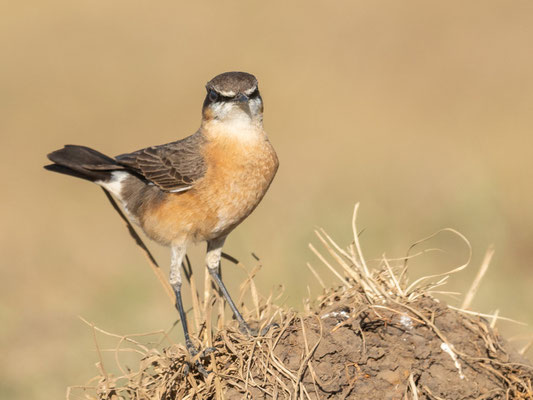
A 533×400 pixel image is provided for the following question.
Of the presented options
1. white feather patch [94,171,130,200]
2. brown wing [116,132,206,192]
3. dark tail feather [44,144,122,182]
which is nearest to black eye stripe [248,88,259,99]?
brown wing [116,132,206,192]

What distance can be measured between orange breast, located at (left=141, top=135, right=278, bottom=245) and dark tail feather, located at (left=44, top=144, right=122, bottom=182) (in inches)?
31.0

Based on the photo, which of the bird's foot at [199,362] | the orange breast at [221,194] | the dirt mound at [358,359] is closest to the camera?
the dirt mound at [358,359]

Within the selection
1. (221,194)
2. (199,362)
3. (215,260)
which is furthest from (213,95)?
(199,362)

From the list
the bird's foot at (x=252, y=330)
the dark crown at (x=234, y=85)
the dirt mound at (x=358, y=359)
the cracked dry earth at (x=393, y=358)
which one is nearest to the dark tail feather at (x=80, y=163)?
the dark crown at (x=234, y=85)

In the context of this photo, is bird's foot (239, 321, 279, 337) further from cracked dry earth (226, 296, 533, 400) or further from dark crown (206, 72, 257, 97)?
dark crown (206, 72, 257, 97)

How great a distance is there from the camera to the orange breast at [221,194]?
6250mm

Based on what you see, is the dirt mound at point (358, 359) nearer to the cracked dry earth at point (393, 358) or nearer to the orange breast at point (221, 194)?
the cracked dry earth at point (393, 358)

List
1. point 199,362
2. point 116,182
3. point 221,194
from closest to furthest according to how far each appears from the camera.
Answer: point 199,362 < point 221,194 < point 116,182

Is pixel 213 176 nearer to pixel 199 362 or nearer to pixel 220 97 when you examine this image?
pixel 220 97

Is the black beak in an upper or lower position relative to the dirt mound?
upper

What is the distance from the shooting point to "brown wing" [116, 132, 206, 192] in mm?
6406

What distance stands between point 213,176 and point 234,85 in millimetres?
679

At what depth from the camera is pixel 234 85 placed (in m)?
6.26

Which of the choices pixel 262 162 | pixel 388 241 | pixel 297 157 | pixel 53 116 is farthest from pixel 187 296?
pixel 53 116
